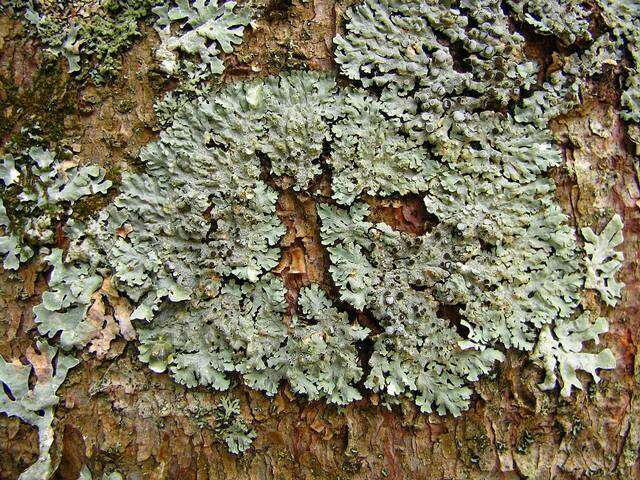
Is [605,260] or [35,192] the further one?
[605,260]

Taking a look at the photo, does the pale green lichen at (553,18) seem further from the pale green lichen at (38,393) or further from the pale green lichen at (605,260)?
the pale green lichen at (38,393)

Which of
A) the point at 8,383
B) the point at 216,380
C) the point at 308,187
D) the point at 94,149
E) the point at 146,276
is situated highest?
the point at 308,187

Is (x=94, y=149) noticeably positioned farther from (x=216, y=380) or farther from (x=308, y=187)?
(x=216, y=380)

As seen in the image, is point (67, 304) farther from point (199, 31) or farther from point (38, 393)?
point (199, 31)

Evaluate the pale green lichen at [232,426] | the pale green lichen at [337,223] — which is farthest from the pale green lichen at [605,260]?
the pale green lichen at [232,426]

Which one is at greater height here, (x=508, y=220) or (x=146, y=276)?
(x=508, y=220)

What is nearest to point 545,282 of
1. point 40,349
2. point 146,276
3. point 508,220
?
point 508,220

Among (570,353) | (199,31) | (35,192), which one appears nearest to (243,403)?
(35,192)

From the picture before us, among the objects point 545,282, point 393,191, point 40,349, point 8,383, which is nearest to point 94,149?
point 40,349
